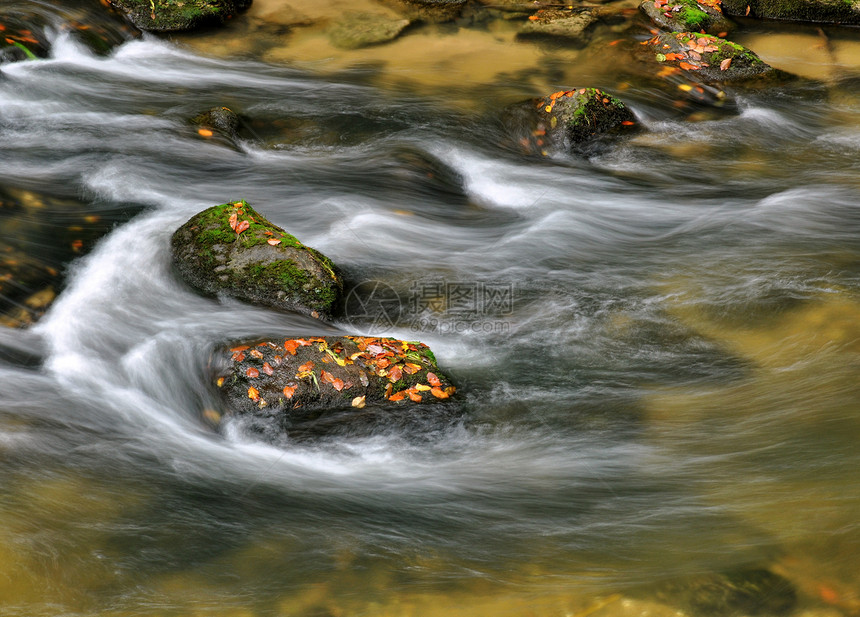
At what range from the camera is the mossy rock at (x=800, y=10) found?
10.5 meters

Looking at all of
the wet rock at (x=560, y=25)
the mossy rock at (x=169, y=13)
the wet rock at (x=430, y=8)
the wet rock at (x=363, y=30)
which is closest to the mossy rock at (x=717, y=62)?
the wet rock at (x=560, y=25)

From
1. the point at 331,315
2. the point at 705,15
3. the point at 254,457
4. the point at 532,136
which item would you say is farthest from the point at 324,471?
the point at 705,15

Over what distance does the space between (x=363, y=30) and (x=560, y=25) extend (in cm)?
291

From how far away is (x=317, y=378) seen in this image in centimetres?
471

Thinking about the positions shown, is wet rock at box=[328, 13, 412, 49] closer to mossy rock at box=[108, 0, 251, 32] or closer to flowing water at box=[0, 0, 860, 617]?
flowing water at box=[0, 0, 860, 617]

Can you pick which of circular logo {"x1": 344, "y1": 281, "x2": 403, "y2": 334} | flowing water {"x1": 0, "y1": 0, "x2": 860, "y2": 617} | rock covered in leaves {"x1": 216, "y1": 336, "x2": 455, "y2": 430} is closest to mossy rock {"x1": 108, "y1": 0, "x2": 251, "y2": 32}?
flowing water {"x1": 0, "y1": 0, "x2": 860, "y2": 617}

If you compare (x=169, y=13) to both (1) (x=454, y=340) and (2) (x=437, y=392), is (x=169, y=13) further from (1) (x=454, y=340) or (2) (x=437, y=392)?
(2) (x=437, y=392)

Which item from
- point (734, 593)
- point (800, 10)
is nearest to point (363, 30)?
point (800, 10)

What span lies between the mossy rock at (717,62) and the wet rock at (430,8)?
3.20 metres

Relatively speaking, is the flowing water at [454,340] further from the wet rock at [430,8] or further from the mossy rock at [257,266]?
the wet rock at [430,8]

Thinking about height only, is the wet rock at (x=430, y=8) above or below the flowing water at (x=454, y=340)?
above

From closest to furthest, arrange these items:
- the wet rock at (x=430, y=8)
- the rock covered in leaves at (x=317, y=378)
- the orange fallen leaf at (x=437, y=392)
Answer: the rock covered in leaves at (x=317, y=378)
the orange fallen leaf at (x=437, y=392)
the wet rock at (x=430, y=8)

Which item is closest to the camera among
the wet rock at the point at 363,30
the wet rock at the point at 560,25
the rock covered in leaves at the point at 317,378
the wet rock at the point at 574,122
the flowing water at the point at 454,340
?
the flowing water at the point at 454,340

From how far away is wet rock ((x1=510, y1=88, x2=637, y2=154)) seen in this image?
8.30 meters
